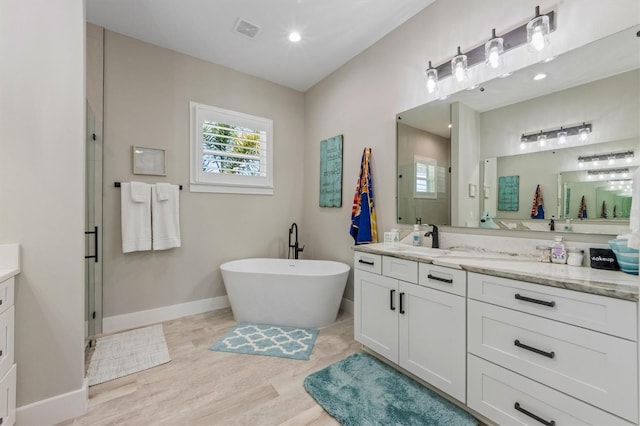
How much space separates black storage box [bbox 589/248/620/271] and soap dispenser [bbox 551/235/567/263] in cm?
11

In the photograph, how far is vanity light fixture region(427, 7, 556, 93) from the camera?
1.56 metres

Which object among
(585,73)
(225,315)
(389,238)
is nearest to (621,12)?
(585,73)

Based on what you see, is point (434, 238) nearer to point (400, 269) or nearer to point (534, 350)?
point (400, 269)

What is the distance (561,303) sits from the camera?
1138 millimetres

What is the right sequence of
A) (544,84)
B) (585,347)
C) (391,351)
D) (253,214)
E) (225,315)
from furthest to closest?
(253,214)
(225,315)
(391,351)
(544,84)
(585,347)

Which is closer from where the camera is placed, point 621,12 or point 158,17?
point 621,12

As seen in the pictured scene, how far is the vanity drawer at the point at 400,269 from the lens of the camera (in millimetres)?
1737

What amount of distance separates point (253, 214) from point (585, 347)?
306 centimetres

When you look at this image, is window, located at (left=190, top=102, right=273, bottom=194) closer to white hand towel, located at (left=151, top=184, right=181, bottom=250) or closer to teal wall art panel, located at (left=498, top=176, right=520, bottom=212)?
white hand towel, located at (left=151, top=184, right=181, bottom=250)

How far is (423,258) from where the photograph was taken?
5.48ft

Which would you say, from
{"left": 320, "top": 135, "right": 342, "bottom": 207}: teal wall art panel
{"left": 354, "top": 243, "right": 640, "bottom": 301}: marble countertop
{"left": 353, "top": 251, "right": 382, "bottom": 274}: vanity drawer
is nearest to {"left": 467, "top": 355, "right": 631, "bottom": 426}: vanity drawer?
{"left": 354, "top": 243, "right": 640, "bottom": 301}: marble countertop

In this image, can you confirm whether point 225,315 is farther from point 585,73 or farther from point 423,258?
point 585,73

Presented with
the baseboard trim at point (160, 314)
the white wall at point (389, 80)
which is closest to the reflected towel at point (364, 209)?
the white wall at point (389, 80)

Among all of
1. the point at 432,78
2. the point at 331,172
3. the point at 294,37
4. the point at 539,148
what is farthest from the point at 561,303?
the point at 294,37
